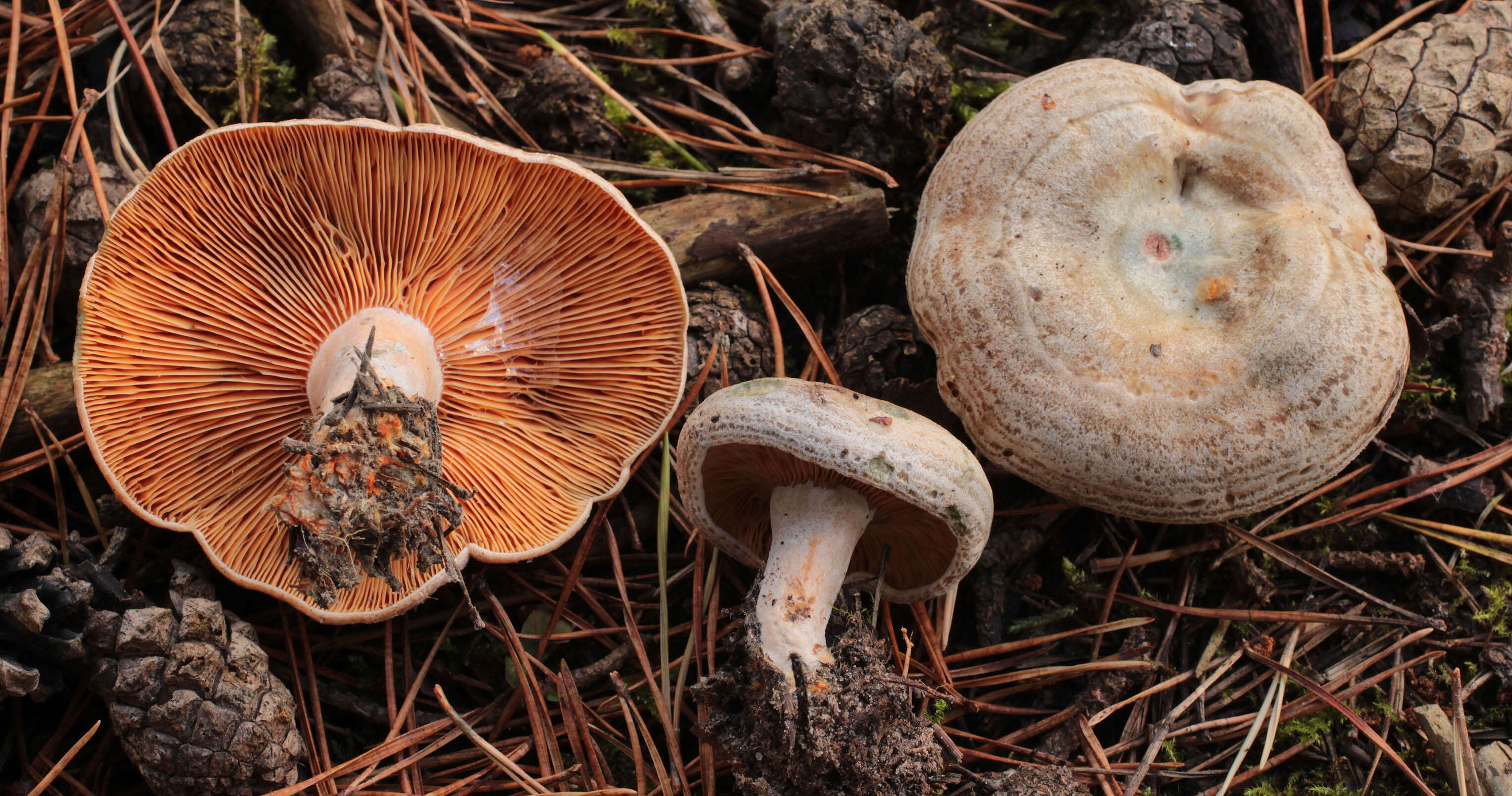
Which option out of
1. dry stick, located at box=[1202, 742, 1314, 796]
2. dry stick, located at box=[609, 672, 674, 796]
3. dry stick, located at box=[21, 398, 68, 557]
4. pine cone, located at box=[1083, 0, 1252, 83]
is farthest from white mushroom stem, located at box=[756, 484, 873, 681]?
dry stick, located at box=[21, 398, 68, 557]

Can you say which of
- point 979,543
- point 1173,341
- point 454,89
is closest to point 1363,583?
point 1173,341

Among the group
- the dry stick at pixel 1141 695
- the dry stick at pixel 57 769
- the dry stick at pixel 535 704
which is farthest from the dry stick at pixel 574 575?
Result: the dry stick at pixel 1141 695

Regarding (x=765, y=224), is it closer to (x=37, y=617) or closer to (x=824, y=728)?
(x=824, y=728)

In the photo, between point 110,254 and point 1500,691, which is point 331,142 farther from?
point 1500,691

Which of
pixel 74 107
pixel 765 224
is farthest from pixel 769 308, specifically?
pixel 74 107

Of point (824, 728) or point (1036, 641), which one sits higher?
point (824, 728)

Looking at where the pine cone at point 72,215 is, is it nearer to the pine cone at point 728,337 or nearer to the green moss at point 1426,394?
the pine cone at point 728,337

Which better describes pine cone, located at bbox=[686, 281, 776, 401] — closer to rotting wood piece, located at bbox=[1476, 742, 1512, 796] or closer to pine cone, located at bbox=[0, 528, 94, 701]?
pine cone, located at bbox=[0, 528, 94, 701]
